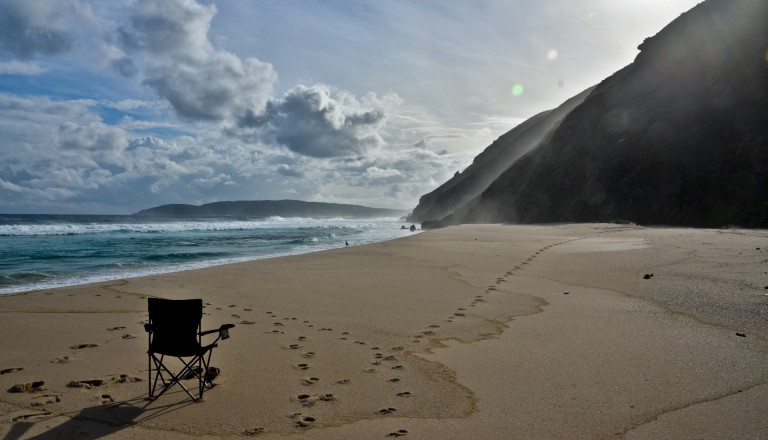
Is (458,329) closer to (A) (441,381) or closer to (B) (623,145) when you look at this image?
(A) (441,381)

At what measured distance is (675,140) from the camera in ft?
136

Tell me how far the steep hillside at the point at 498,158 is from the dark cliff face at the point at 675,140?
32163 millimetres

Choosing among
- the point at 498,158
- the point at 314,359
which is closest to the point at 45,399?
the point at 314,359

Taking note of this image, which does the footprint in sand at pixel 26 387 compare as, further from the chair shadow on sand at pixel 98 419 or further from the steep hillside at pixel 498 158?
the steep hillside at pixel 498 158

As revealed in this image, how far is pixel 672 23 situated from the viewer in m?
53.6

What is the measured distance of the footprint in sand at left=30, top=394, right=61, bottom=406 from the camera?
4.24m

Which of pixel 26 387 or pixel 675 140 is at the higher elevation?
pixel 675 140

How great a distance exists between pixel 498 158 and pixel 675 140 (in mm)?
53012

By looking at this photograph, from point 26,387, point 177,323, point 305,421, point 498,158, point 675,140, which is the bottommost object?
point 305,421

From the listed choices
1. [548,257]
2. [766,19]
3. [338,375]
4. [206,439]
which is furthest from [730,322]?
[766,19]

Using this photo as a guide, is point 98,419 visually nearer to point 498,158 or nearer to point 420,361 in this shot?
point 420,361

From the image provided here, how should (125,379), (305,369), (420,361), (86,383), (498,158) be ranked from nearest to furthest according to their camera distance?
(86,383)
(125,379)
(305,369)
(420,361)
(498,158)

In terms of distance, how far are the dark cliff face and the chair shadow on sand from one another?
37.0 m

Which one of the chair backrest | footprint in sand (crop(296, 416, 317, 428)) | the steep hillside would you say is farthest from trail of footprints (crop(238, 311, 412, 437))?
the steep hillside
